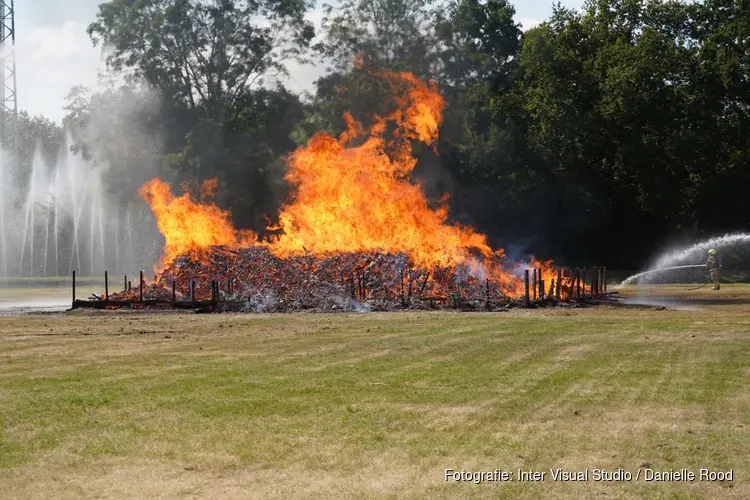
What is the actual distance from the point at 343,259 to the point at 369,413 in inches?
1081

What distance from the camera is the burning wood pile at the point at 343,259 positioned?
36719mm

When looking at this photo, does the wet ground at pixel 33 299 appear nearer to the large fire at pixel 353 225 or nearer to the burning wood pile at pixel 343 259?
the burning wood pile at pixel 343 259

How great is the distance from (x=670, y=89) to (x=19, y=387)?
173 ft

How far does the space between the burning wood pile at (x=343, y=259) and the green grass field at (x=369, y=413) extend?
12949 millimetres

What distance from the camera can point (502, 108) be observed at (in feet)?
209

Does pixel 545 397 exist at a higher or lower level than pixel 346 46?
lower

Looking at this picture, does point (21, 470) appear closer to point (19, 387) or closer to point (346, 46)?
point (19, 387)

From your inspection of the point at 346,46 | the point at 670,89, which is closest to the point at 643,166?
the point at 670,89

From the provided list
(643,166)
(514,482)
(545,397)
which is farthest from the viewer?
(643,166)

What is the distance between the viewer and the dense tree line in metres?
61.3

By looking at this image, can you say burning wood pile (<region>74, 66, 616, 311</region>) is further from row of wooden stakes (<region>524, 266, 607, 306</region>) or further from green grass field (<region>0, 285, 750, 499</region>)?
green grass field (<region>0, 285, 750, 499</region>)

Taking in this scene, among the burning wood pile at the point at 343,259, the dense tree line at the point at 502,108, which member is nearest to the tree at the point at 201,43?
the dense tree line at the point at 502,108

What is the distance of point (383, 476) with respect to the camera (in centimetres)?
976

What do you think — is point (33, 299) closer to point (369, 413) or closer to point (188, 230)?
point (188, 230)
